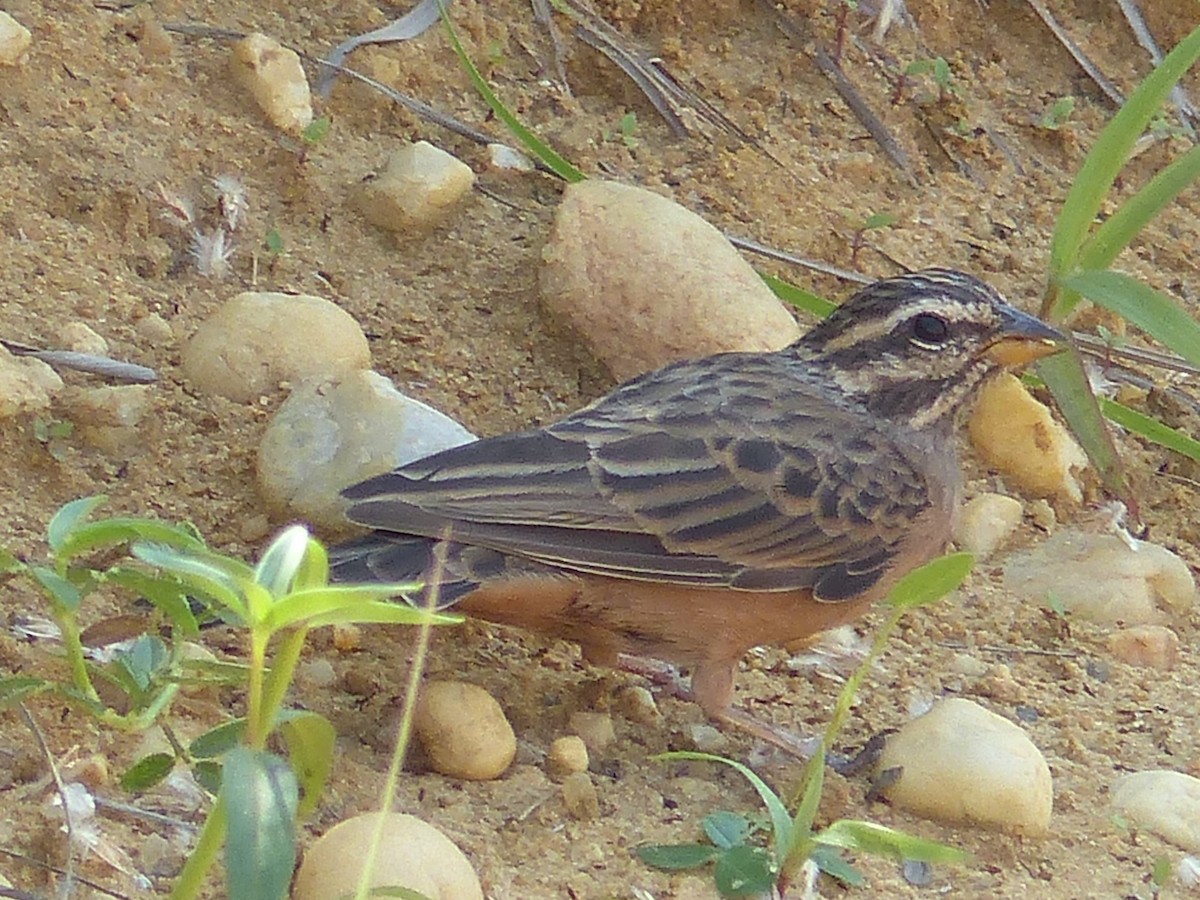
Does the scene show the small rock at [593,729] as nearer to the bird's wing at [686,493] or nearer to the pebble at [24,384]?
the bird's wing at [686,493]

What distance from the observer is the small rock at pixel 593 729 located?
13.5ft

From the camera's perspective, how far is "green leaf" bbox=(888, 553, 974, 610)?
10.2ft

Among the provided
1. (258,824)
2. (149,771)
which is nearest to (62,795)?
(149,771)

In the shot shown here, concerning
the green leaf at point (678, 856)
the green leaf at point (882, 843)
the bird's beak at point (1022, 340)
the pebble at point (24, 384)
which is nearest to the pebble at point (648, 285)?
the bird's beak at point (1022, 340)

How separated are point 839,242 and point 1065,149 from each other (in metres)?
1.26

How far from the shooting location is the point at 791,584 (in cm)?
436

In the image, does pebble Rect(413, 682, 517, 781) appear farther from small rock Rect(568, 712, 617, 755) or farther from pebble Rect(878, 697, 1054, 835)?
pebble Rect(878, 697, 1054, 835)

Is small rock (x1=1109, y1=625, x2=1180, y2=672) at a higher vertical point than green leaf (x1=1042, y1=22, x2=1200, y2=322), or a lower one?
lower

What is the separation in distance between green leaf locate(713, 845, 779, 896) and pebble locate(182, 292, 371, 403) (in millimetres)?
1830

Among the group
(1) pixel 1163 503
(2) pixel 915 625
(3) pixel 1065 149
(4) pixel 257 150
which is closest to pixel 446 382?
(4) pixel 257 150

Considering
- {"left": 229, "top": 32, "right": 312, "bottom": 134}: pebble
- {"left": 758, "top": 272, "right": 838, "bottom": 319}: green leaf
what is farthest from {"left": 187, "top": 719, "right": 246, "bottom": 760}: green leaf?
{"left": 229, "top": 32, "right": 312, "bottom": 134}: pebble

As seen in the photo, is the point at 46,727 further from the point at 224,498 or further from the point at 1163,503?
the point at 1163,503

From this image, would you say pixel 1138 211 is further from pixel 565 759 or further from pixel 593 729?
pixel 565 759

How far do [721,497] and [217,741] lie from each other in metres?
1.64
